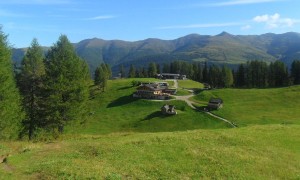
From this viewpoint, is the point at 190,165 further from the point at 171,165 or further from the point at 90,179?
the point at 90,179

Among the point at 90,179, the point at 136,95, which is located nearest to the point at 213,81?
the point at 136,95

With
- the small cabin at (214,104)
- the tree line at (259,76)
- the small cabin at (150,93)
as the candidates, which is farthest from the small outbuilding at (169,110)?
the tree line at (259,76)

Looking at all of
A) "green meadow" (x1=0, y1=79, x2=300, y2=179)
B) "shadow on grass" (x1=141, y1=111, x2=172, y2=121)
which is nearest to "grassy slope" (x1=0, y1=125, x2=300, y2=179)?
"green meadow" (x1=0, y1=79, x2=300, y2=179)

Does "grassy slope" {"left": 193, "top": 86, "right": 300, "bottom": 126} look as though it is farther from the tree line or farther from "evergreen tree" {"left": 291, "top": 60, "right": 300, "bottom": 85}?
"evergreen tree" {"left": 291, "top": 60, "right": 300, "bottom": 85}

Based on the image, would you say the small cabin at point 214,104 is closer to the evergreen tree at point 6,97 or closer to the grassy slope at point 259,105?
the grassy slope at point 259,105

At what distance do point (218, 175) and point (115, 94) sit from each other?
13325 cm

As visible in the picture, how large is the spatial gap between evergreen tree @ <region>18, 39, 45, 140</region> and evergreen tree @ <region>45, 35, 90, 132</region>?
2730mm

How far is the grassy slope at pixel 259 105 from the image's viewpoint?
100562 mm

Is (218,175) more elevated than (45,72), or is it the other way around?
(45,72)

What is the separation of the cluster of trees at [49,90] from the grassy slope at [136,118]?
39381 millimetres

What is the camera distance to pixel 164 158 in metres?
27.3

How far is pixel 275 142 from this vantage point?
33.5 m

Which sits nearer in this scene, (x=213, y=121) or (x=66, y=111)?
(x=66, y=111)

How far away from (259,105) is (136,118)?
1723 inches
